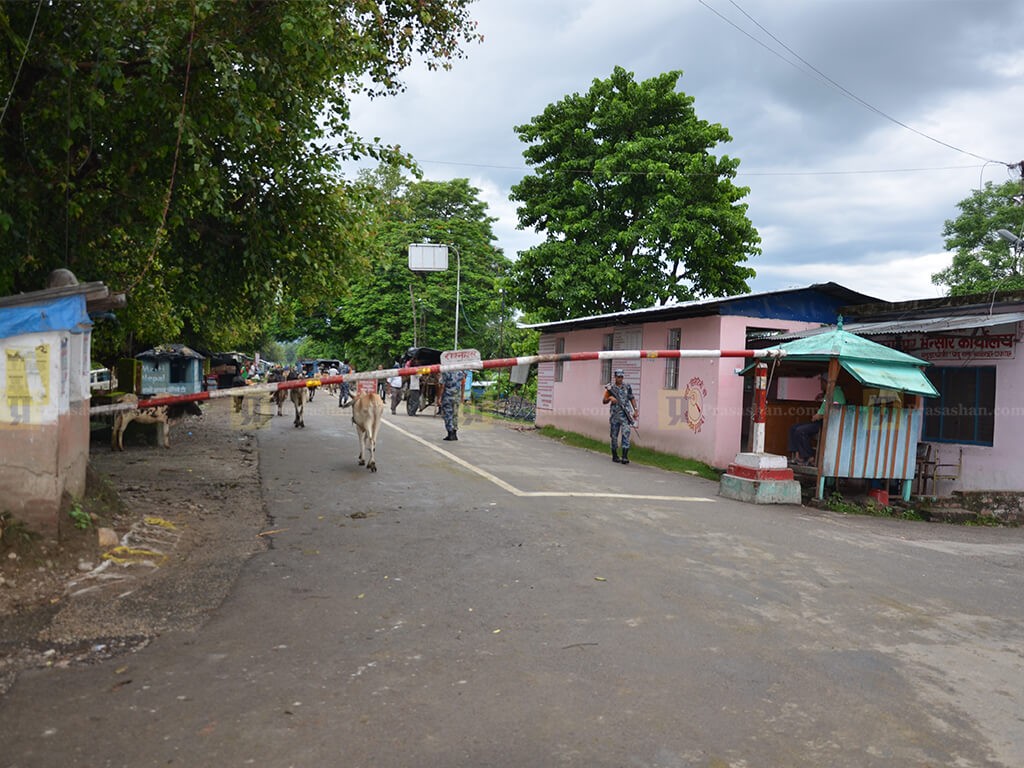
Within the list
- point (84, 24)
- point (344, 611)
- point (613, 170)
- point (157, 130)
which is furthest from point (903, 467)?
point (613, 170)

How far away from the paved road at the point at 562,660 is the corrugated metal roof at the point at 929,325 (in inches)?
170

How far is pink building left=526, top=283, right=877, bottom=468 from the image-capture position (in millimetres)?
14703

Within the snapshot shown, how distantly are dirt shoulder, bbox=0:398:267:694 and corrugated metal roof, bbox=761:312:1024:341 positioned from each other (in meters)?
10.1

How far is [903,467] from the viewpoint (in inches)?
454

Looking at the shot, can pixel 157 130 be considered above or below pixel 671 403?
above

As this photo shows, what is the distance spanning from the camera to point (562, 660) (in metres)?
4.13

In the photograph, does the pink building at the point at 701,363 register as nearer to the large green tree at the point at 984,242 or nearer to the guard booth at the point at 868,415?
the guard booth at the point at 868,415

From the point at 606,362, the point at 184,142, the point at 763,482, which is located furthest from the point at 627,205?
the point at 184,142

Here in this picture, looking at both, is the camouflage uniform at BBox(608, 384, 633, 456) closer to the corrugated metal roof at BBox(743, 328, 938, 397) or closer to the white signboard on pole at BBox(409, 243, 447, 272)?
the corrugated metal roof at BBox(743, 328, 938, 397)

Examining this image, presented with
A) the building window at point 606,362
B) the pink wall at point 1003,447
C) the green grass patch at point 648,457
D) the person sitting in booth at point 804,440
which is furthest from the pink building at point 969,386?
the building window at point 606,362

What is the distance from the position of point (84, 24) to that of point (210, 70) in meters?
1.06

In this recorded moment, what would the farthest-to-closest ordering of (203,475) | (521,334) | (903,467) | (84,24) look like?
(521,334), (903,467), (203,475), (84,24)

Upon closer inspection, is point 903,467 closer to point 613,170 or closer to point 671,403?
point 671,403

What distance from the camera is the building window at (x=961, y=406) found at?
11961 millimetres
